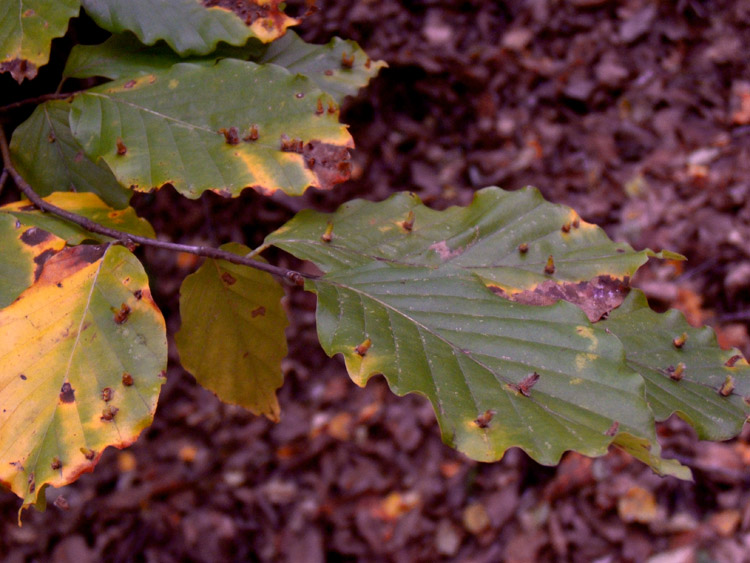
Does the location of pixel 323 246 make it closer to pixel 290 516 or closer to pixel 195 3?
pixel 195 3

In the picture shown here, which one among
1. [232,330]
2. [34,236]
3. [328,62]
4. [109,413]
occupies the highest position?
[328,62]

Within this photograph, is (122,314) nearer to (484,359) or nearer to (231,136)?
(231,136)

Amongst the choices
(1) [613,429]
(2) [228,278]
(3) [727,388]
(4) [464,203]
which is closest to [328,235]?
(2) [228,278]

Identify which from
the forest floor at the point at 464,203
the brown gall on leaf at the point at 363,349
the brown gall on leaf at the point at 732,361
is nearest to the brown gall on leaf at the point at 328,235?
the brown gall on leaf at the point at 363,349

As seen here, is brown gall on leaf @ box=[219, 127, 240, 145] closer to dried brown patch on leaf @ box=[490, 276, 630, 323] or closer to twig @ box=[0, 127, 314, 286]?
twig @ box=[0, 127, 314, 286]

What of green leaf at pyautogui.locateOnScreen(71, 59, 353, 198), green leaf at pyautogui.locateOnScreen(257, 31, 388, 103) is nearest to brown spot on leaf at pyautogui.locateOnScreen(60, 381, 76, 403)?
green leaf at pyautogui.locateOnScreen(71, 59, 353, 198)

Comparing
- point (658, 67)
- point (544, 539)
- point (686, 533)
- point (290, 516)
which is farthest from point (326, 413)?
point (658, 67)
